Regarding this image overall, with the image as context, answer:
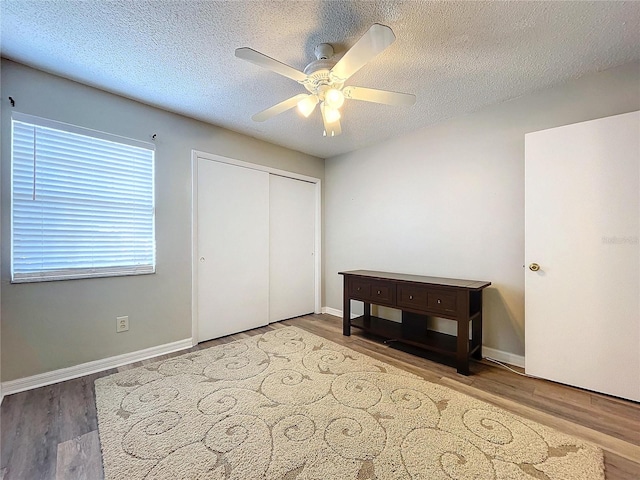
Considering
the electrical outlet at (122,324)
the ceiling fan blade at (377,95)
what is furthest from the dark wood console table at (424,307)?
the electrical outlet at (122,324)

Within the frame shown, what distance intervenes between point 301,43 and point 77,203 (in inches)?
85.2

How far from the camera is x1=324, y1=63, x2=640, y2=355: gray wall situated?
2.20 metres

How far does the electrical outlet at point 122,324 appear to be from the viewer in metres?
2.40

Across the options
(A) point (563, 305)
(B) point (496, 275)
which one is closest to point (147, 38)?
(B) point (496, 275)

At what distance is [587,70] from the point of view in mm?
2016

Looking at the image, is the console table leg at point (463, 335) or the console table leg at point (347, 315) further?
the console table leg at point (347, 315)

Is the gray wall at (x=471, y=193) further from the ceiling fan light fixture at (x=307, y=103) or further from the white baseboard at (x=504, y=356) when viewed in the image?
the ceiling fan light fixture at (x=307, y=103)

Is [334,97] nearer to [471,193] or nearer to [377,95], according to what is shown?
[377,95]

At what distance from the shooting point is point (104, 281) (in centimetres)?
234

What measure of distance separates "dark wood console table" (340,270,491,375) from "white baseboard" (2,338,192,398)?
1.88 meters

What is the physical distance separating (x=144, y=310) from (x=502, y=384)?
3.17 metres

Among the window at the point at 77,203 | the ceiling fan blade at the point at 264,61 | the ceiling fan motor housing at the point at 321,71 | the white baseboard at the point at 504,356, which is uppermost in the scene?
the ceiling fan motor housing at the point at 321,71

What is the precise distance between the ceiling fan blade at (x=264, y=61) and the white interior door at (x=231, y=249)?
1.77 meters

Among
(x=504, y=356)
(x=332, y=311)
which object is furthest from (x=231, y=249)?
(x=504, y=356)
